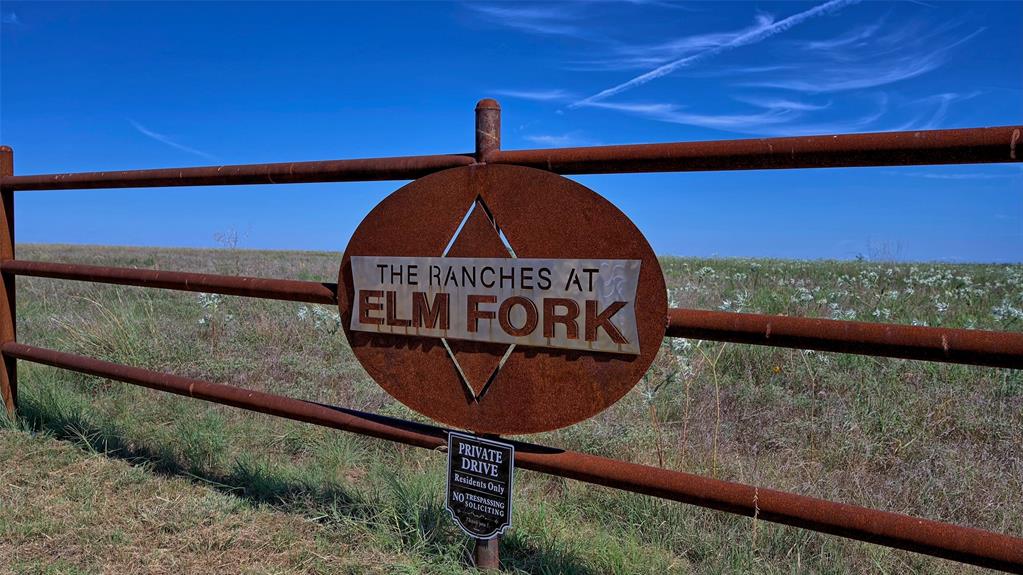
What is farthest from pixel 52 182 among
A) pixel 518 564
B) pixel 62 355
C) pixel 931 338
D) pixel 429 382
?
pixel 931 338

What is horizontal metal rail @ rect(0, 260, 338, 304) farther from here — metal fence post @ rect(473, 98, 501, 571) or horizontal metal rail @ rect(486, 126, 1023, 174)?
horizontal metal rail @ rect(486, 126, 1023, 174)

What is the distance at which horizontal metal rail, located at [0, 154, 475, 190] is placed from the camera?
2.38m

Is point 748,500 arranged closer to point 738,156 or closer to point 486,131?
point 738,156

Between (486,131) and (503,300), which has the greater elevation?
(486,131)

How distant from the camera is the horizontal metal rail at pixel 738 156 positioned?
1664mm

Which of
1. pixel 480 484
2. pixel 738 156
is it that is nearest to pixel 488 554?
pixel 480 484

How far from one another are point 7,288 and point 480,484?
10.3 feet

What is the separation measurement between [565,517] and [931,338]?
168 centimetres

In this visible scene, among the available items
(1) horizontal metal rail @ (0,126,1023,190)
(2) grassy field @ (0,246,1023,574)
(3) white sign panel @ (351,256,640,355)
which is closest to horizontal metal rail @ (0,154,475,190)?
(1) horizontal metal rail @ (0,126,1023,190)

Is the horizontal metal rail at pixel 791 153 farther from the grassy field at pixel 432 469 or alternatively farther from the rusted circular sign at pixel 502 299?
the grassy field at pixel 432 469

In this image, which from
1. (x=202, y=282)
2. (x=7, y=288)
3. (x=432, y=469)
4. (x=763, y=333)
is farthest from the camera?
(x=7, y=288)

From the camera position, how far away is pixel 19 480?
3.26 m

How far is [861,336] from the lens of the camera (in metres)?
1.75

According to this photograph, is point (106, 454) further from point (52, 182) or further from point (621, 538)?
point (621, 538)
